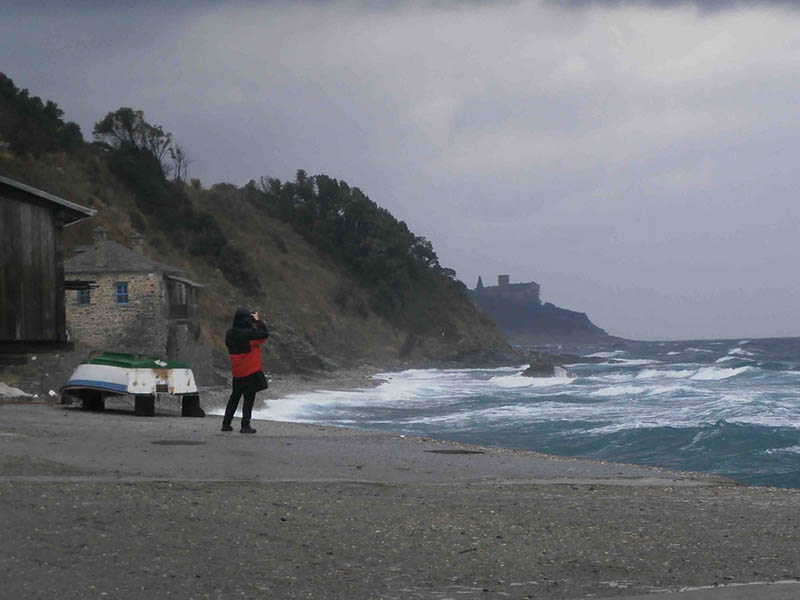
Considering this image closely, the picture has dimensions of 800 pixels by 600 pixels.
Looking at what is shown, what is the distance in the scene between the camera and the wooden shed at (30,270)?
1830cm

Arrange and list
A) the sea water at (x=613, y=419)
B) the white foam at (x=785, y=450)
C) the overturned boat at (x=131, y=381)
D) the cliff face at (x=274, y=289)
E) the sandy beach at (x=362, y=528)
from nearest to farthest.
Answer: the sandy beach at (x=362, y=528)
the overturned boat at (x=131, y=381)
the sea water at (x=613, y=419)
the white foam at (x=785, y=450)
the cliff face at (x=274, y=289)

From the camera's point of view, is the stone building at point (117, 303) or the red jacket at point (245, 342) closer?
the red jacket at point (245, 342)

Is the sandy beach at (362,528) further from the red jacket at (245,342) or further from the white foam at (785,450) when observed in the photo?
the white foam at (785,450)

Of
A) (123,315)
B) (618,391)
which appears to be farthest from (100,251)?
(618,391)

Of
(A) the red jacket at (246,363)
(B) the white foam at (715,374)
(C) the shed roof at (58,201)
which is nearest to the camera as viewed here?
(A) the red jacket at (246,363)

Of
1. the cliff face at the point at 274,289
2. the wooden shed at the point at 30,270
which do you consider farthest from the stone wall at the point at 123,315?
the wooden shed at the point at 30,270

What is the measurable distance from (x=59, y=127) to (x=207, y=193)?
825 inches

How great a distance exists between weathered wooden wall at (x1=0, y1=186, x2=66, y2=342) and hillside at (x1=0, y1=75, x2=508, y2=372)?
15884 mm

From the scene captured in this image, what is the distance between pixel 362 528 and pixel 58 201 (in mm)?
14215

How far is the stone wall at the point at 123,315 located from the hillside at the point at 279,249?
8.78 feet

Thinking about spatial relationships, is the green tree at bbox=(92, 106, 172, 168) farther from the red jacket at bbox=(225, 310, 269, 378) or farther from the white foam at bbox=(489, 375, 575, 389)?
the red jacket at bbox=(225, 310, 269, 378)

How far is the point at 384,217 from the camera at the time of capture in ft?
357

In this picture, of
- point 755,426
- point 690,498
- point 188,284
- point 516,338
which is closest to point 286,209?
point 188,284

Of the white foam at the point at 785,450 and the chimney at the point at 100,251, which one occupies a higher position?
the chimney at the point at 100,251
